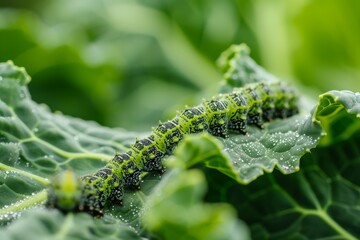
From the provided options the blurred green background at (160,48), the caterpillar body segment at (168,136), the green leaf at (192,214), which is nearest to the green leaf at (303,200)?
the caterpillar body segment at (168,136)

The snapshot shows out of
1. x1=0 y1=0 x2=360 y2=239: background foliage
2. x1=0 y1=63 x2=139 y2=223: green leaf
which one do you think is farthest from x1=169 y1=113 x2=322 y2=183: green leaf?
x1=0 y1=63 x2=139 y2=223: green leaf

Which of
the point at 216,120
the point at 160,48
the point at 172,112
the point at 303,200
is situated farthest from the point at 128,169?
the point at 160,48

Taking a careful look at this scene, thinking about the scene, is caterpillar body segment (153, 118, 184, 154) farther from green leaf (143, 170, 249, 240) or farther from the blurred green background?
the blurred green background

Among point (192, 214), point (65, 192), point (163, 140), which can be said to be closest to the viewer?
point (192, 214)

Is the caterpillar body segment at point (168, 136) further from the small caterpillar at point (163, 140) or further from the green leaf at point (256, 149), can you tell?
the green leaf at point (256, 149)

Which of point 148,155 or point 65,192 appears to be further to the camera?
point 148,155

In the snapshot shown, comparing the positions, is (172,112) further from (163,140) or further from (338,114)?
(338,114)
